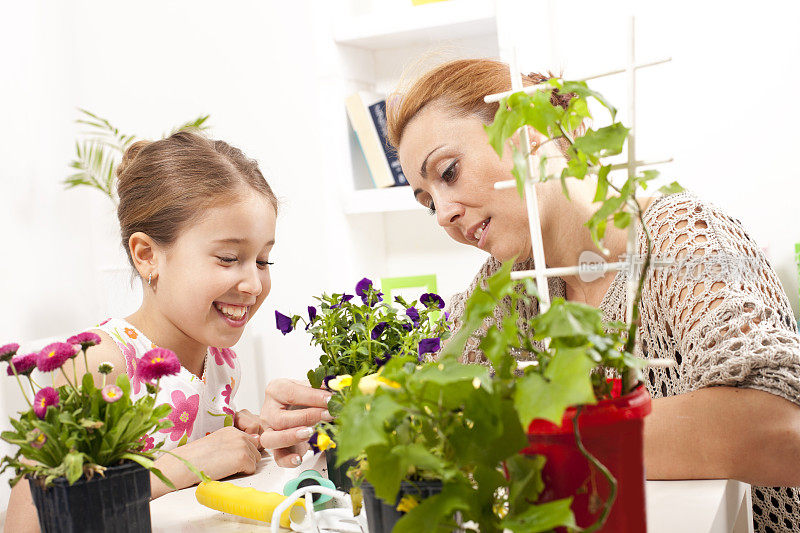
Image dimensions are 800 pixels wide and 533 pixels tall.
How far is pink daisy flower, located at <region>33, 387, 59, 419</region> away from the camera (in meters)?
0.73

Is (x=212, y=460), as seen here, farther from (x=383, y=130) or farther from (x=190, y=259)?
(x=383, y=130)

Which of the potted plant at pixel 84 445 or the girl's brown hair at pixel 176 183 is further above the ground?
the girl's brown hair at pixel 176 183

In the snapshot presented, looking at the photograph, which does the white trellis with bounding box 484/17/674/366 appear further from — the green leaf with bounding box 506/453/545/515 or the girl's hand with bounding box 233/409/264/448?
the girl's hand with bounding box 233/409/264/448

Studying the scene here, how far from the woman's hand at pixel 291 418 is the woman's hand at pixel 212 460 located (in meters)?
0.04

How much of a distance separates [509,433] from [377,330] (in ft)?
1.56

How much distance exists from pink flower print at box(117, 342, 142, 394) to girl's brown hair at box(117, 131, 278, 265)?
0.23 meters

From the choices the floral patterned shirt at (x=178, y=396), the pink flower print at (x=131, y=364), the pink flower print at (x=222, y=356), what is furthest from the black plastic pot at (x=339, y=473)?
the pink flower print at (x=222, y=356)

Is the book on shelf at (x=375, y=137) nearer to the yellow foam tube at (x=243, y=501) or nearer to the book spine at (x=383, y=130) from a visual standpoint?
the book spine at (x=383, y=130)

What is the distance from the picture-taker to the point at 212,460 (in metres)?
1.08

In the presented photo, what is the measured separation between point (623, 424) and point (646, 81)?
1.97m

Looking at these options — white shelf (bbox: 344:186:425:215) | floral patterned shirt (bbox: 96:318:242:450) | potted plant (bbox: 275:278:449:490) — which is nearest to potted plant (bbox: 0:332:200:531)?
potted plant (bbox: 275:278:449:490)

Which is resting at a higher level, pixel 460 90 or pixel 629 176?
pixel 460 90

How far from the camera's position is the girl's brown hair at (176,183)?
60.5 inches

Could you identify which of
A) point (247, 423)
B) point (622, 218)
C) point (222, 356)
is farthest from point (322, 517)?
point (222, 356)
